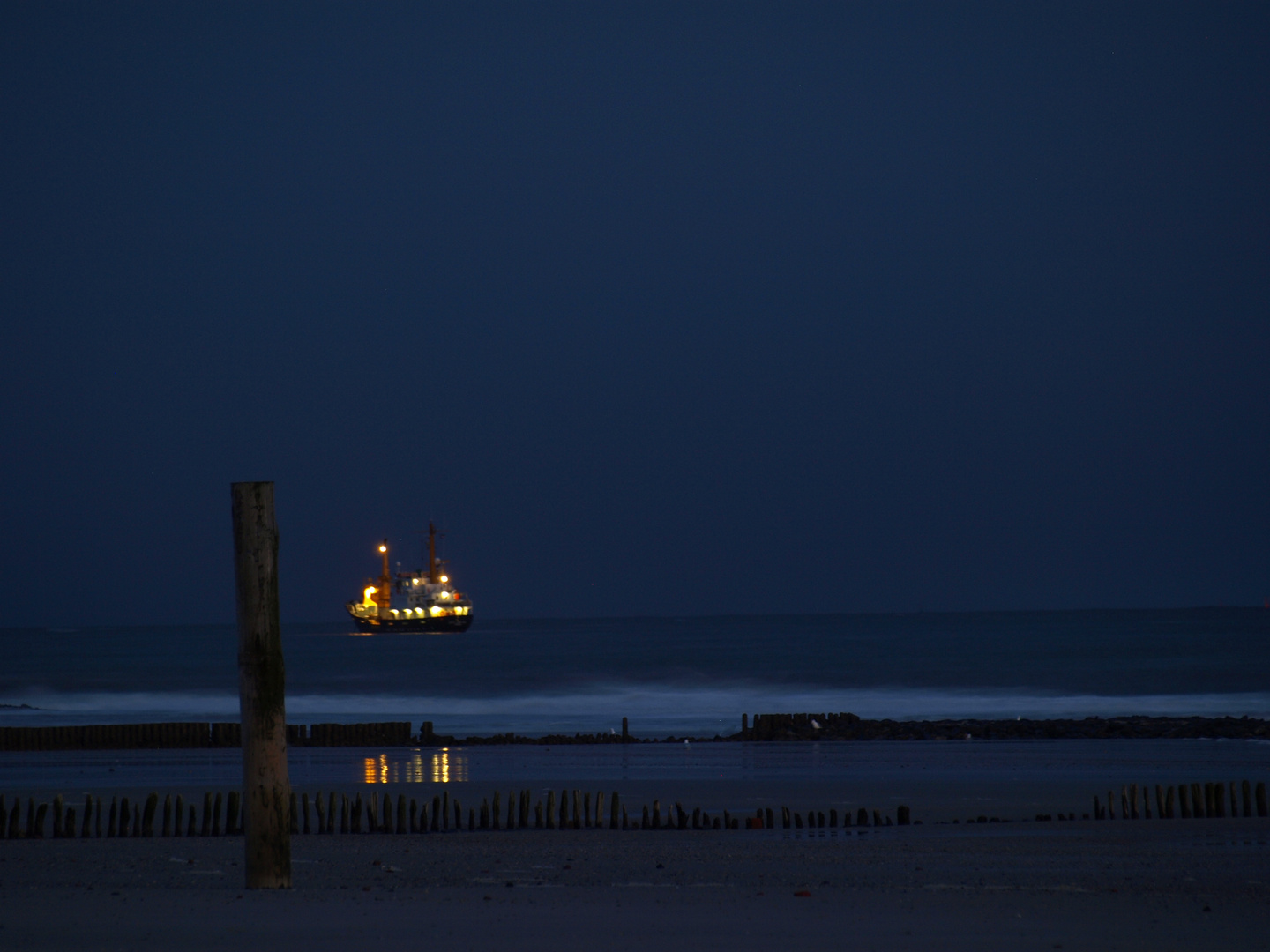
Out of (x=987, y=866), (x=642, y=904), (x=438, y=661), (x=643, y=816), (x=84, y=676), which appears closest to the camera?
(x=642, y=904)

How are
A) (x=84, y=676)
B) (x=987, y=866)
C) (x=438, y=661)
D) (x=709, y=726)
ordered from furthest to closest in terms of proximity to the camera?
1. (x=438, y=661)
2. (x=84, y=676)
3. (x=709, y=726)
4. (x=987, y=866)

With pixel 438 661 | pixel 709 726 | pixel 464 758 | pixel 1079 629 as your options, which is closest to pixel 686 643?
pixel 438 661

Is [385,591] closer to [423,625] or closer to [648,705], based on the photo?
[423,625]

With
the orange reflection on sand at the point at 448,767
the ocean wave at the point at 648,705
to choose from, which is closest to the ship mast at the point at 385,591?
the ocean wave at the point at 648,705

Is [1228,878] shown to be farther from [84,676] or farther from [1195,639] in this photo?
[1195,639]

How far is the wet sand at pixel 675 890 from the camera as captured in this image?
722cm

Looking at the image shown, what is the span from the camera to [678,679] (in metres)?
64.8

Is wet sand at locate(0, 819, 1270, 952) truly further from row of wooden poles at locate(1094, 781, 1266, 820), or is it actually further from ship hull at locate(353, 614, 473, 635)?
ship hull at locate(353, 614, 473, 635)

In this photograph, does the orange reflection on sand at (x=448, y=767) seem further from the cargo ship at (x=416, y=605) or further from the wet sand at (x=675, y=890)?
the cargo ship at (x=416, y=605)

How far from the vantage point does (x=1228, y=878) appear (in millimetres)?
9789

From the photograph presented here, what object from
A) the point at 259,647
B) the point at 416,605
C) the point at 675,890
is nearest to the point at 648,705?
the point at 675,890

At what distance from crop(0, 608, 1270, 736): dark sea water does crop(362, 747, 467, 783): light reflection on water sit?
873 cm

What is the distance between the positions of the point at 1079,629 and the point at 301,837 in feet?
331

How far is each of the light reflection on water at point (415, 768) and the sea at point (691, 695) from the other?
0.26ft
